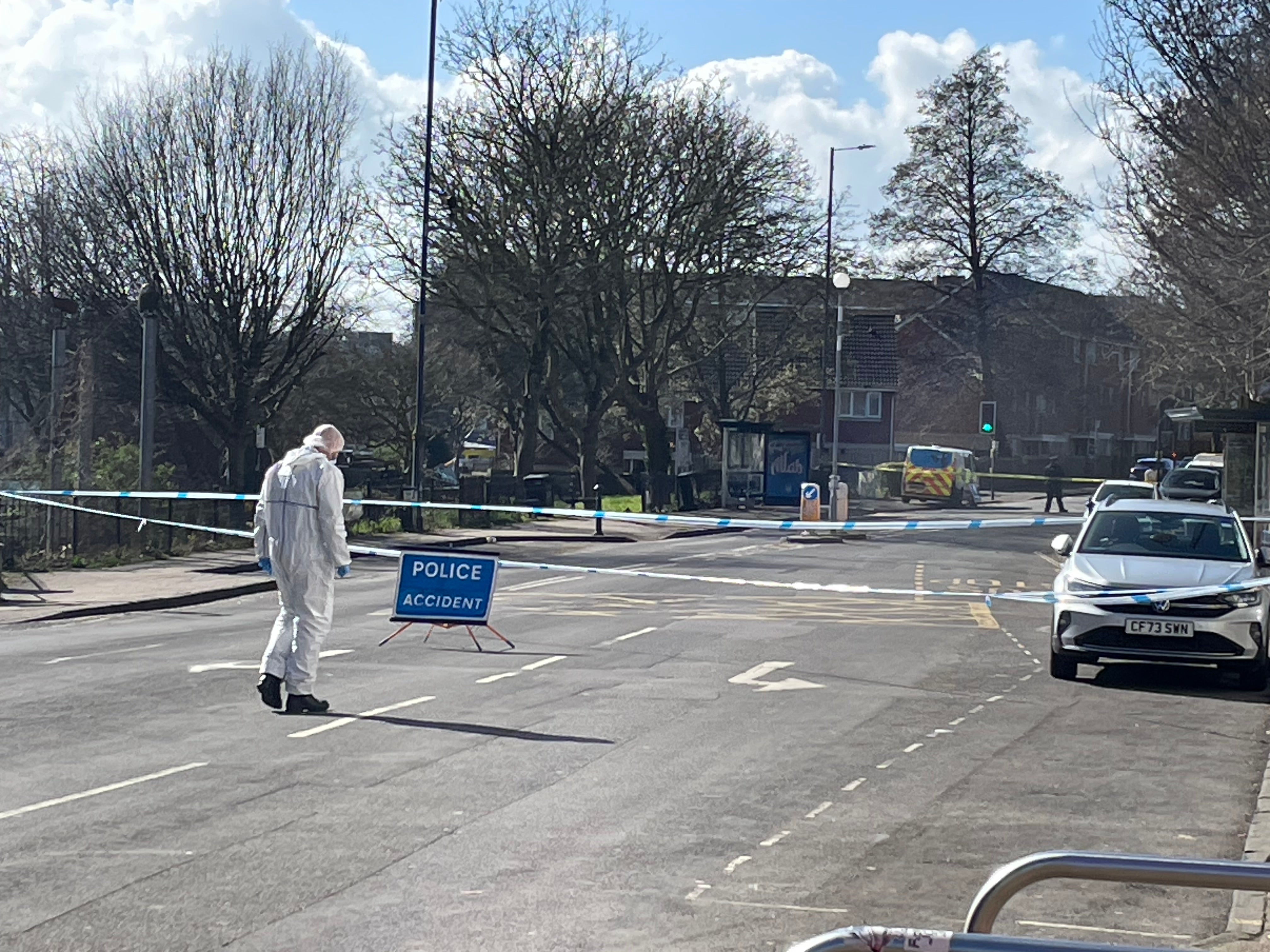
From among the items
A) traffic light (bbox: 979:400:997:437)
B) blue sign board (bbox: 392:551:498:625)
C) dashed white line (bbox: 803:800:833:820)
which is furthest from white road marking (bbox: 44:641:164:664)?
traffic light (bbox: 979:400:997:437)

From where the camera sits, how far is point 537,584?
918 inches

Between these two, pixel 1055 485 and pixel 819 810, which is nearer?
pixel 819 810

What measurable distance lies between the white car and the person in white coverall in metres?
5.94

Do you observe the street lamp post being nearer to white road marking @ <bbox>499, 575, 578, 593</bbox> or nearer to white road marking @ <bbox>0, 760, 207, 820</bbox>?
white road marking @ <bbox>499, 575, 578, 593</bbox>

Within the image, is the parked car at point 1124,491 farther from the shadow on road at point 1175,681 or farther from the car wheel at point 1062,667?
the car wheel at point 1062,667

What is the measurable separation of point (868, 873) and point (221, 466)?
36957mm

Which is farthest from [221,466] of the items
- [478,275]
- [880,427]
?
[880,427]

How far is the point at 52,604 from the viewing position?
19.6 meters

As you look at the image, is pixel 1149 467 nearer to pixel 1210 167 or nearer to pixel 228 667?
pixel 1210 167

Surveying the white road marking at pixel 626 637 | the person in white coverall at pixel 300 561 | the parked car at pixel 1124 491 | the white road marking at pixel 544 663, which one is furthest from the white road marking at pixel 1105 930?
the parked car at pixel 1124 491

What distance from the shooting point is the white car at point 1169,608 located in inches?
507

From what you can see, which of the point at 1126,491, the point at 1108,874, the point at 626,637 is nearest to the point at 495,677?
the point at 626,637

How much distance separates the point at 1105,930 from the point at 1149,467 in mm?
57722

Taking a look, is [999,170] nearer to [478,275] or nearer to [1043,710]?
[478,275]
